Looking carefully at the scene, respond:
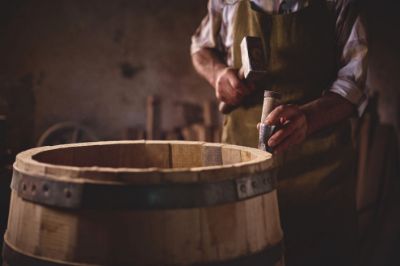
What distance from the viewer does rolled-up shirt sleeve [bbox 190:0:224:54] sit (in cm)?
253

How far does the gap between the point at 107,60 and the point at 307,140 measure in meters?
5.24

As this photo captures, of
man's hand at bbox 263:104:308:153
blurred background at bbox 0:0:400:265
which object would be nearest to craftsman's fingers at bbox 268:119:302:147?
man's hand at bbox 263:104:308:153

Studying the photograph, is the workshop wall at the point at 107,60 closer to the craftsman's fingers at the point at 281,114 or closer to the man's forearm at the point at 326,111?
the man's forearm at the point at 326,111

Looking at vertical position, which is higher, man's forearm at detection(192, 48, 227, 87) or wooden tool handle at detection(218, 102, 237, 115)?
man's forearm at detection(192, 48, 227, 87)

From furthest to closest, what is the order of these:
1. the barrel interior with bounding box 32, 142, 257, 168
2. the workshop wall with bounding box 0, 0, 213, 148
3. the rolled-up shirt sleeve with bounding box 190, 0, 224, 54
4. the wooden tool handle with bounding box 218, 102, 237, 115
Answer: the workshop wall with bounding box 0, 0, 213, 148 → the rolled-up shirt sleeve with bounding box 190, 0, 224, 54 → the wooden tool handle with bounding box 218, 102, 237, 115 → the barrel interior with bounding box 32, 142, 257, 168

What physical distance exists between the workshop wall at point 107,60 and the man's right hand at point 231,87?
4.56m

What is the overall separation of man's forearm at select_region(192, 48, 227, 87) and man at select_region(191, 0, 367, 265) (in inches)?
3.9

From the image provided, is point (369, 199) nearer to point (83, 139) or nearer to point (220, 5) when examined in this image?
point (220, 5)

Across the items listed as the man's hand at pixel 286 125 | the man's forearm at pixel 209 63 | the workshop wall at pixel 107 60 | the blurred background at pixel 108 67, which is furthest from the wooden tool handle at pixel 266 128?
the workshop wall at pixel 107 60

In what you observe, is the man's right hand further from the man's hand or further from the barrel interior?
the barrel interior

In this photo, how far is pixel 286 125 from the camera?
6.15 feet

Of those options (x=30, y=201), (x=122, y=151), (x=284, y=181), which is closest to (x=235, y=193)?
(x=30, y=201)

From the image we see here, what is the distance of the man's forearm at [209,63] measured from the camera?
2512 mm

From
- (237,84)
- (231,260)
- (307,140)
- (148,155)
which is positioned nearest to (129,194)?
(231,260)
